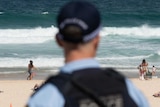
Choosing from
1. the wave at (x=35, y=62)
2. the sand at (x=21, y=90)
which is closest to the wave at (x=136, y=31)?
the wave at (x=35, y=62)

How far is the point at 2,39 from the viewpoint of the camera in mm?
34625

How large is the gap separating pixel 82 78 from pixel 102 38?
34017 millimetres

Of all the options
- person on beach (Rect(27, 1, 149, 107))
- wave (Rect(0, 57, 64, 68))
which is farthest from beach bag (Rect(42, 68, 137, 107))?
wave (Rect(0, 57, 64, 68))

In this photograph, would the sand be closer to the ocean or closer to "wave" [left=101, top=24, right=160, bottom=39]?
the ocean

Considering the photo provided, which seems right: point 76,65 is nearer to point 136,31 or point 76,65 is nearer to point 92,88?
point 92,88

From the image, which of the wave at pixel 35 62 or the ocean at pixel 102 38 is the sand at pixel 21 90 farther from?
the wave at pixel 35 62

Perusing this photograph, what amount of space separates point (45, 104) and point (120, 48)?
92.7 ft

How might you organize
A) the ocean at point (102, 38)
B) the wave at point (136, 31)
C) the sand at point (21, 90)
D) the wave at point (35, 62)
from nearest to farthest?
the sand at point (21, 90) → the wave at point (35, 62) → the ocean at point (102, 38) → the wave at point (136, 31)

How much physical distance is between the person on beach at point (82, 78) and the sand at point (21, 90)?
1311 centimetres

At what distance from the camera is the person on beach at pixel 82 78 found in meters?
1.89

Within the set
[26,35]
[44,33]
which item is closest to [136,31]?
[44,33]

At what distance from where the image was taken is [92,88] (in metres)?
1.91

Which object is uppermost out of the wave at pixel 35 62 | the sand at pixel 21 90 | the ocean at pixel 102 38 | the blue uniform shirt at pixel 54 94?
the blue uniform shirt at pixel 54 94

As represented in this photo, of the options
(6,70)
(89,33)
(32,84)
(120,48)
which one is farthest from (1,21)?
(89,33)
